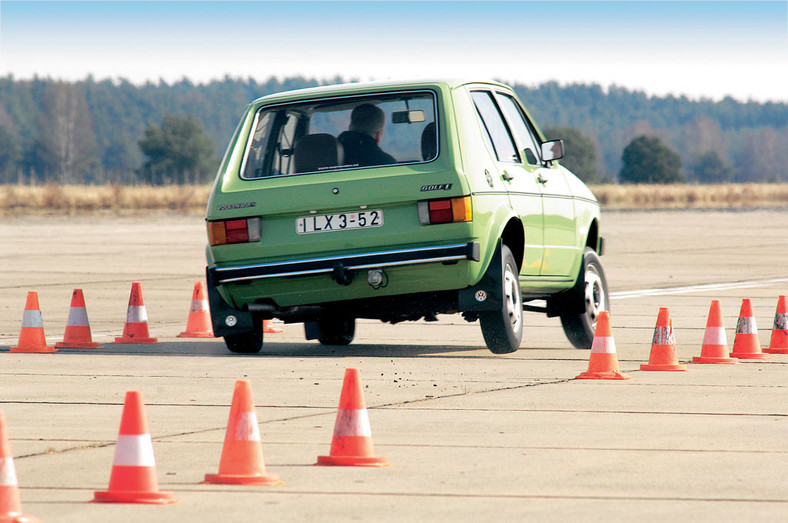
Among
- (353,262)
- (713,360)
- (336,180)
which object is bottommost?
(713,360)

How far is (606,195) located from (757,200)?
8046mm

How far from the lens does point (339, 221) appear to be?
10109 millimetres

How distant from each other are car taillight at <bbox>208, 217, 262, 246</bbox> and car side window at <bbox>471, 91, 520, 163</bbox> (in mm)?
1859

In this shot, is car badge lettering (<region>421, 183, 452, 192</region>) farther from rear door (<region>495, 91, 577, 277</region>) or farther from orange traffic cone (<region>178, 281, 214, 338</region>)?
orange traffic cone (<region>178, 281, 214, 338</region>)

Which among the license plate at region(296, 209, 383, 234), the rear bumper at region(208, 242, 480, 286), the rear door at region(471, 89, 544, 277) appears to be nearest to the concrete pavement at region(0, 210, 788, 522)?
the rear bumper at region(208, 242, 480, 286)

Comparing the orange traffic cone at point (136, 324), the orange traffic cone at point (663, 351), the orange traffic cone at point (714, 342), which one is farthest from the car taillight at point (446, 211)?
the orange traffic cone at point (136, 324)

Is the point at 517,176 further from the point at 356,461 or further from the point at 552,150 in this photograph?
the point at 356,461

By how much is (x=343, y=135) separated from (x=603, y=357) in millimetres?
2666

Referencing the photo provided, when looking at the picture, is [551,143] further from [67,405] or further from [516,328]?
[67,405]

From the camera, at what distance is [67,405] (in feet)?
26.7

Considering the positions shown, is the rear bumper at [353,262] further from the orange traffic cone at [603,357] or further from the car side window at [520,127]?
the car side window at [520,127]

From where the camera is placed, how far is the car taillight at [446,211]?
9930 millimetres

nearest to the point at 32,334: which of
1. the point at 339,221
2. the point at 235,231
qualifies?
the point at 235,231

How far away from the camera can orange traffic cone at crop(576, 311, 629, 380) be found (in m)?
9.19
